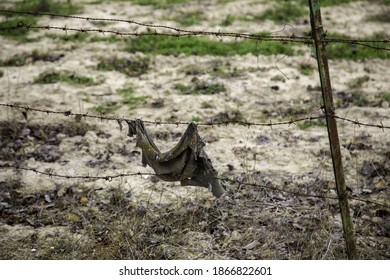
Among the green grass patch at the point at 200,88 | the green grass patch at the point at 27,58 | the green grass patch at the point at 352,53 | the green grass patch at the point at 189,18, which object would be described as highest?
the green grass patch at the point at 189,18

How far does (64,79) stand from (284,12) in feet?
22.3

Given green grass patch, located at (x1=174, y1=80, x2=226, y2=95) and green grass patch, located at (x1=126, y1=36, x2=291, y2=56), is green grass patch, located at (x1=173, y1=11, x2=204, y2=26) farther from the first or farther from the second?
green grass patch, located at (x1=174, y1=80, x2=226, y2=95)

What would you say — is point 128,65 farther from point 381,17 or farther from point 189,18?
point 381,17

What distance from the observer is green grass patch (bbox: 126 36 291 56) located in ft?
31.0

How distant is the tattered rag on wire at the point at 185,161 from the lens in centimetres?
344

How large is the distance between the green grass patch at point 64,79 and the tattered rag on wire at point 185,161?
4816 mm

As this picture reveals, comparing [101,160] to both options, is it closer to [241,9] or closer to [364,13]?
[241,9]

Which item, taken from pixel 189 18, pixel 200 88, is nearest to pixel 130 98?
pixel 200 88

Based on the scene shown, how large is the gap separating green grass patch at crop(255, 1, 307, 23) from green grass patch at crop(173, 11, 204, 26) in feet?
5.37

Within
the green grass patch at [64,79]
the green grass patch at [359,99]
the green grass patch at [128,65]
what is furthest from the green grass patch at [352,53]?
the green grass patch at [64,79]

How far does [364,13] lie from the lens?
1186 centimetres

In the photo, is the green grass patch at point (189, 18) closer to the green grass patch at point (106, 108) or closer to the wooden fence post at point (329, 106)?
the green grass patch at point (106, 108)

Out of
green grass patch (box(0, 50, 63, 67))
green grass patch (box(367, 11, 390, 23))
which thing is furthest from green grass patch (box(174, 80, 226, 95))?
green grass patch (box(367, 11, 390, 23))

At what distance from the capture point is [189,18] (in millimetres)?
11273
